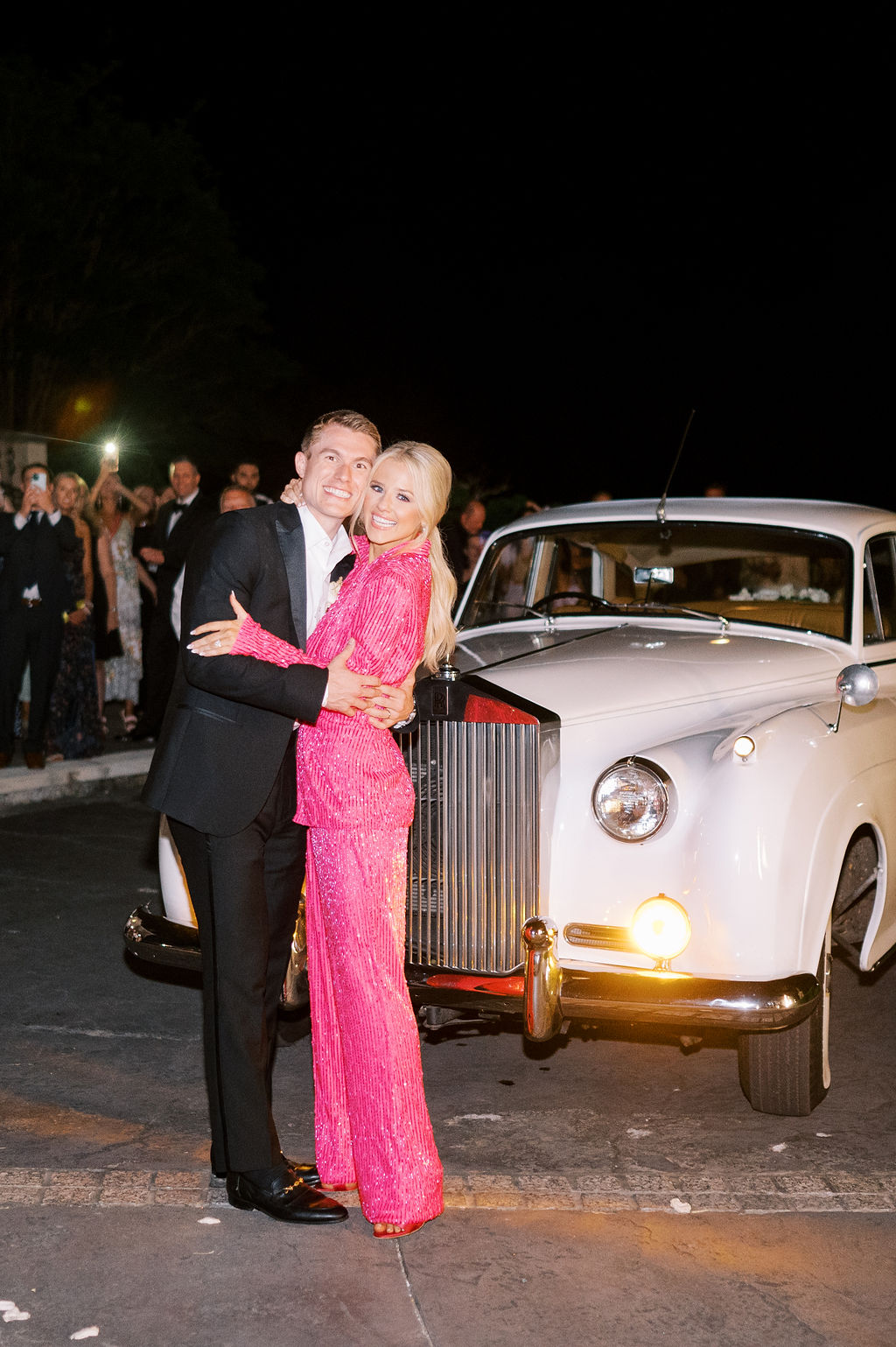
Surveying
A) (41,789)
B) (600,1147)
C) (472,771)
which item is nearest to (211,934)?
(472,771)

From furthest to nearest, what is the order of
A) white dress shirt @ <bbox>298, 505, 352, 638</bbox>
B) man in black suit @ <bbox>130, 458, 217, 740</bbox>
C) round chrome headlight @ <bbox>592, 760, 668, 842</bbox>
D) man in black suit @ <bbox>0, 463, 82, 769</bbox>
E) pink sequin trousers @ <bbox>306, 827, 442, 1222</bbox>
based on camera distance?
man in black suit @ <bbox>130, 458, 217, 740</bbox>
man in black suit @ <bbox>0, 463, 82, 769</bbox>
round chrome headlight @ <bbox>592, 760, 668, 842</bbox>
white dress shirt @ <bbox>298, 505, 352, 638</bbox>
pink sequin trousers @ <bbox>306, 827, 442, 1222</bbox>

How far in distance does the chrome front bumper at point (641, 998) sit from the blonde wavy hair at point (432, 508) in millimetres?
909

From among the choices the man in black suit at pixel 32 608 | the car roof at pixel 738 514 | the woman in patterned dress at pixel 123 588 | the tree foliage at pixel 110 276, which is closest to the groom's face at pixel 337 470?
the car roof at pixel 738 514

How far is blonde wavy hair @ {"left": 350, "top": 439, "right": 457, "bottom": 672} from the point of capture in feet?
11.4

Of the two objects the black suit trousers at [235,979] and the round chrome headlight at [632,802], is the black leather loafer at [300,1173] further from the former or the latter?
the round chrome headlight at [632,802]

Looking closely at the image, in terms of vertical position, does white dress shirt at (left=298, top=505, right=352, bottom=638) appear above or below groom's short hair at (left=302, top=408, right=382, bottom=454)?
below

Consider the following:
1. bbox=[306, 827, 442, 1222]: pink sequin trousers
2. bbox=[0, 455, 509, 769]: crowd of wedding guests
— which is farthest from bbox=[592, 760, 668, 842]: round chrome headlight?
bbox=[0, 455, 509, 769]: crowd of wedding guests

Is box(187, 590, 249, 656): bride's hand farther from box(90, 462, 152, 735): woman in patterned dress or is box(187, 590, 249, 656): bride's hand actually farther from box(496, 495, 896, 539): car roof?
box(90, 462, 152, 735): woman in patterned dress

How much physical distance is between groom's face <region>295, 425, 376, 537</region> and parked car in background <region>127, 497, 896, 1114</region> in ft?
2.52

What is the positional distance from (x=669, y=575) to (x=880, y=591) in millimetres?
823

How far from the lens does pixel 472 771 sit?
4137 millimetres

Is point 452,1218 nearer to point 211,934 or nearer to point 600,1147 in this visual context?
point 600,1147

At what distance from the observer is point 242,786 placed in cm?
335

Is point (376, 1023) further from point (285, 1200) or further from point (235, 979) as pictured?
point (285, 1200)
